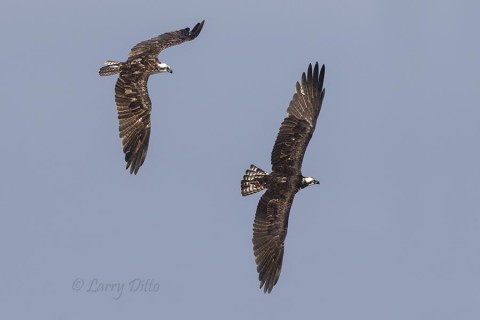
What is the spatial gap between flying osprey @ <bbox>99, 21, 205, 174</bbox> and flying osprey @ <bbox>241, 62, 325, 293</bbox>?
3.02m

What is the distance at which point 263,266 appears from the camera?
1778 inches

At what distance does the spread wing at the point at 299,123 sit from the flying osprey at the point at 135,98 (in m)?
3.66

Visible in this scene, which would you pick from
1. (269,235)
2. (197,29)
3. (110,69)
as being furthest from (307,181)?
(197,29)

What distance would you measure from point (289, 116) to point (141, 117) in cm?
409

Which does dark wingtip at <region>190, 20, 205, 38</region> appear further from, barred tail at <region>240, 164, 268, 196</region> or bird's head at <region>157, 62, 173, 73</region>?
barred tail at <region>240, 164, 268, 196</region>

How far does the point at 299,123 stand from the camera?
46062 mm

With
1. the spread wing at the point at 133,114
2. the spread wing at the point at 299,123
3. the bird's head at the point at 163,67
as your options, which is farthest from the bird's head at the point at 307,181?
the bird's head at the point at 163,67

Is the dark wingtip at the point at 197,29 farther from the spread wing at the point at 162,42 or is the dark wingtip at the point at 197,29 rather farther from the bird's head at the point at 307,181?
the bird's head at the point at 307,181

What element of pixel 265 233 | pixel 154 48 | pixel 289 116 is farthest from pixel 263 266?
pixel 154 48

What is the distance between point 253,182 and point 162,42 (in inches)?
235

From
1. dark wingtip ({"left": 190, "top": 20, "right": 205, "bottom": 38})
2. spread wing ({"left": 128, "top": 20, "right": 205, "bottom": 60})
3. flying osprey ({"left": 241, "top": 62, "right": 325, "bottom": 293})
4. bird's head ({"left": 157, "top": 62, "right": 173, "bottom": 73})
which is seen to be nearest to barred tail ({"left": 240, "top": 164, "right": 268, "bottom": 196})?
flying osprey ({"left": 241, "top": 62, "right": 325, "bottom": 293})

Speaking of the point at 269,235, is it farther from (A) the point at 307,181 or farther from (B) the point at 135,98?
(B) the point at 135,98

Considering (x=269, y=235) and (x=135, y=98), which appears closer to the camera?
(x=269, y=235)

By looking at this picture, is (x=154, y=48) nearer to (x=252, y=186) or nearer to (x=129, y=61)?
(x=129, y=61)
